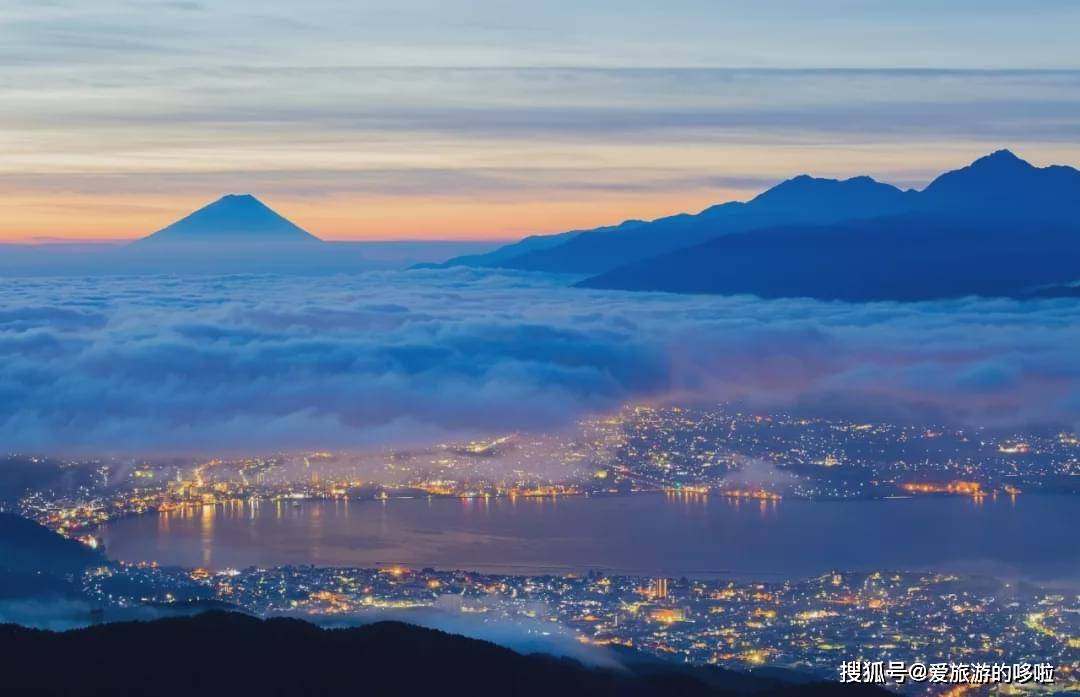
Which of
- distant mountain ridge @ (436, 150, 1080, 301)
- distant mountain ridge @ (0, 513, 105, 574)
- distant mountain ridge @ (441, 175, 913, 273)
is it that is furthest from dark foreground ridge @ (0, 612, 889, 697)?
distant mountain ridge @ (441, 175, 913, 273)

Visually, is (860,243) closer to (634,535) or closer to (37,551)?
(634,535)

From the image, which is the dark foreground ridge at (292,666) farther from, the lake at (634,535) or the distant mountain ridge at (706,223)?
the distant mountain ridge at (706,223)

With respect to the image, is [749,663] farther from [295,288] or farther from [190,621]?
[295,288]

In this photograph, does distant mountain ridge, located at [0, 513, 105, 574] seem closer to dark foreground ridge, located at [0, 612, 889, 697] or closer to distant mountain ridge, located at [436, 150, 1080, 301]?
dark foreground ridge, located at [0, 612, 889, 697]

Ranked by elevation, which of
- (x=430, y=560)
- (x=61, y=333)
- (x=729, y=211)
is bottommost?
(x=430, y=560)

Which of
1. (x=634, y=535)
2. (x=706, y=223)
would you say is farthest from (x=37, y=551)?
(x=706, y=223)

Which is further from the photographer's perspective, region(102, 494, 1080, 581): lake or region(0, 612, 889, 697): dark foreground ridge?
region(102, 494, 1080, 581): lake

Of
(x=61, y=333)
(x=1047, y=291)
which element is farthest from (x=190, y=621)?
(x=1047, y=291)
